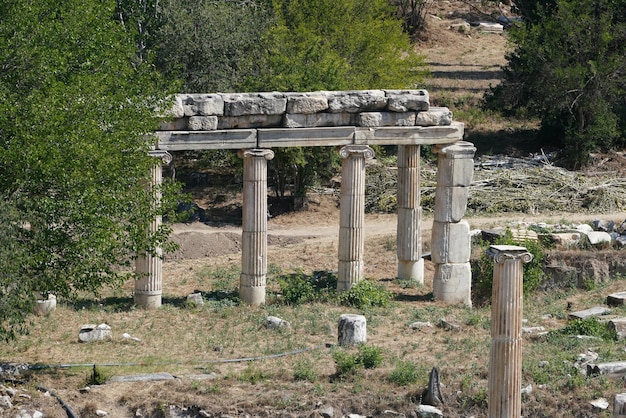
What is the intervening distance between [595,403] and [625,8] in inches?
921

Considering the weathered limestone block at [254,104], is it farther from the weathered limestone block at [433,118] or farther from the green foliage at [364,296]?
the green foliage at [364,296]

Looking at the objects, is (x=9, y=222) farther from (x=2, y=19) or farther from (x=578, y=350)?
(x=578, y=350)

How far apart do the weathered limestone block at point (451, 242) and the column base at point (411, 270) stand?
1.15 m

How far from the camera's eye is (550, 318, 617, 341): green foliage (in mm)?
24281

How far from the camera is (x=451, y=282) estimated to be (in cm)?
2777

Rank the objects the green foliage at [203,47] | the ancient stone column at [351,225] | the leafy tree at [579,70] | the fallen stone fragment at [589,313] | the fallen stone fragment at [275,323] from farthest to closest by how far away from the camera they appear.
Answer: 1. the leafy tree at [579,70]
2. the green foliage at [203,47]
3. the ancient stone column at [351,225]
4. the fallen stone fragment at [589,313]
5. the fallen stone fragment at [275,323]

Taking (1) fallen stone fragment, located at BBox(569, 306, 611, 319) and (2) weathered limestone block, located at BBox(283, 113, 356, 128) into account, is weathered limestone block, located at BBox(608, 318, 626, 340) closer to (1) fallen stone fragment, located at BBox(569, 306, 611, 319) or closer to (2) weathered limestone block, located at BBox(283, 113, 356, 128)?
(1) fallen stone fragment, located at BBox(569, 306, 611, 319)

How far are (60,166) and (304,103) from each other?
7201 millimetres

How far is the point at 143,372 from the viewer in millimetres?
22344

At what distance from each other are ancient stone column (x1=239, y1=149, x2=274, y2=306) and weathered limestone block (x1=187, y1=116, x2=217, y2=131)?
976 millimetres

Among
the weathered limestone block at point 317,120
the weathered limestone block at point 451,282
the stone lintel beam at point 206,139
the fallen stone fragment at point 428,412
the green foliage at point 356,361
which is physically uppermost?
the weathered limestone block at point 317,120

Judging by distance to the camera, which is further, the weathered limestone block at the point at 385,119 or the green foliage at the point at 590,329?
the weathered limestone block at the point at 385,119

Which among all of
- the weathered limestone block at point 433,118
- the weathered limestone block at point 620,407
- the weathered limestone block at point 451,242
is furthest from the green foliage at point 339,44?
the weathered limestone block at point 620,407

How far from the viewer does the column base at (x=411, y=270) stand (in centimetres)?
2890
